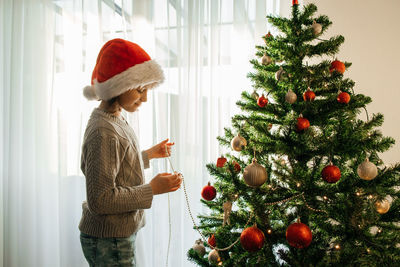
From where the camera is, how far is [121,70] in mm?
930

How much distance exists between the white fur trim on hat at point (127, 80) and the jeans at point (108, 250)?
48cm

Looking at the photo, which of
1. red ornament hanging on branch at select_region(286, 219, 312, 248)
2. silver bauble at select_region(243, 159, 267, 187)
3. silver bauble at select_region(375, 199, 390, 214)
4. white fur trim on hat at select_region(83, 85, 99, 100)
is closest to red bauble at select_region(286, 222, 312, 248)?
red ornament hanging on branch at select_region(286, 219, 312, 248)

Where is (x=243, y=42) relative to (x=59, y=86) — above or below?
above

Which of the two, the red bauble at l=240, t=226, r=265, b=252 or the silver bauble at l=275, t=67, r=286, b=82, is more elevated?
the silver bauble at l=275, t=67, r=286, b=82

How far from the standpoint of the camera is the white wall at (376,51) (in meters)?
1.62

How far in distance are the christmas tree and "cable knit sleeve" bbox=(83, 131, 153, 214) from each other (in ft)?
0.83

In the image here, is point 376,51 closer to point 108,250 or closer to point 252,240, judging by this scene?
point 252,240

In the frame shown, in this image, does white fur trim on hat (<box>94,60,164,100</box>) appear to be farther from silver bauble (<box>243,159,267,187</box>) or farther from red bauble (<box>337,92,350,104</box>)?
red bauble (<box>337,92,350,104</box>)

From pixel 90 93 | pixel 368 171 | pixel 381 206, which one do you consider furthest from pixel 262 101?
pixel 90 93

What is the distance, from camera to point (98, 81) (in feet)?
3.14

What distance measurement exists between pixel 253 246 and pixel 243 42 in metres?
1.21

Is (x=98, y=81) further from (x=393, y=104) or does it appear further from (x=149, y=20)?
(x=393, y=104)

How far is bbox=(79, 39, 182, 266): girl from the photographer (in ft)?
2.91

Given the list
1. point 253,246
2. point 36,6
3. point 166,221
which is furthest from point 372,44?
point 36,6
